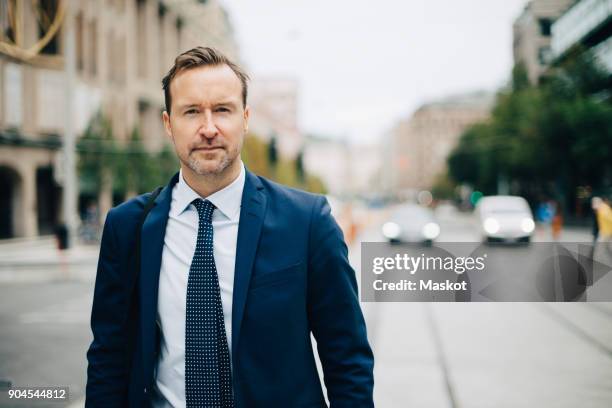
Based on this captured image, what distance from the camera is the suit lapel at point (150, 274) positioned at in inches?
76.1

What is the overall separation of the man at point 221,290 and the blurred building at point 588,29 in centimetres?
3309

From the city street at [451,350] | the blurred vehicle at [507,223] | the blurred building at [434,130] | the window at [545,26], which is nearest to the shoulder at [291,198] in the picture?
the city street at [451,350]

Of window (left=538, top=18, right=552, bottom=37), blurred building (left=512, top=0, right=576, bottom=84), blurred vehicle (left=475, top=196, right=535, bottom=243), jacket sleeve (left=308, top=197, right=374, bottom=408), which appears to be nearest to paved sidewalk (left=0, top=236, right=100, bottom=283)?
jacket sleeve (left=308, top=197, right=374, bottom=408)

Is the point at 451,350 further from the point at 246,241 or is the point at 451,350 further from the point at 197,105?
the point at 197,105

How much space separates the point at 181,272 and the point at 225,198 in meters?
0.31

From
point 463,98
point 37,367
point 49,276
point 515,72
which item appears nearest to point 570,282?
point 37,367

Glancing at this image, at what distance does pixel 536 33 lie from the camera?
4134 cm

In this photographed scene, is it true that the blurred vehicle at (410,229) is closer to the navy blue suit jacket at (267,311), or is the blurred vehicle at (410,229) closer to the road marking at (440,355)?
the road marking at (440,355)

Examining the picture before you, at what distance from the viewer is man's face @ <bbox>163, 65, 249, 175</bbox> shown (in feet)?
6.32

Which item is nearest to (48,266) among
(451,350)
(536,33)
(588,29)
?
(451,350)

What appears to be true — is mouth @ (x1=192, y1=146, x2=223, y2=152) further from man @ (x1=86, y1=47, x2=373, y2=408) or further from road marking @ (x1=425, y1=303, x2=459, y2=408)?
road marking @ (x1=425, y1=303, x2=459, y2=408)

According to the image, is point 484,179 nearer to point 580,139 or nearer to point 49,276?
point 580,139

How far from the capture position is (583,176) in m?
34.8

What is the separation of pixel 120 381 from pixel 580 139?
100 feet
